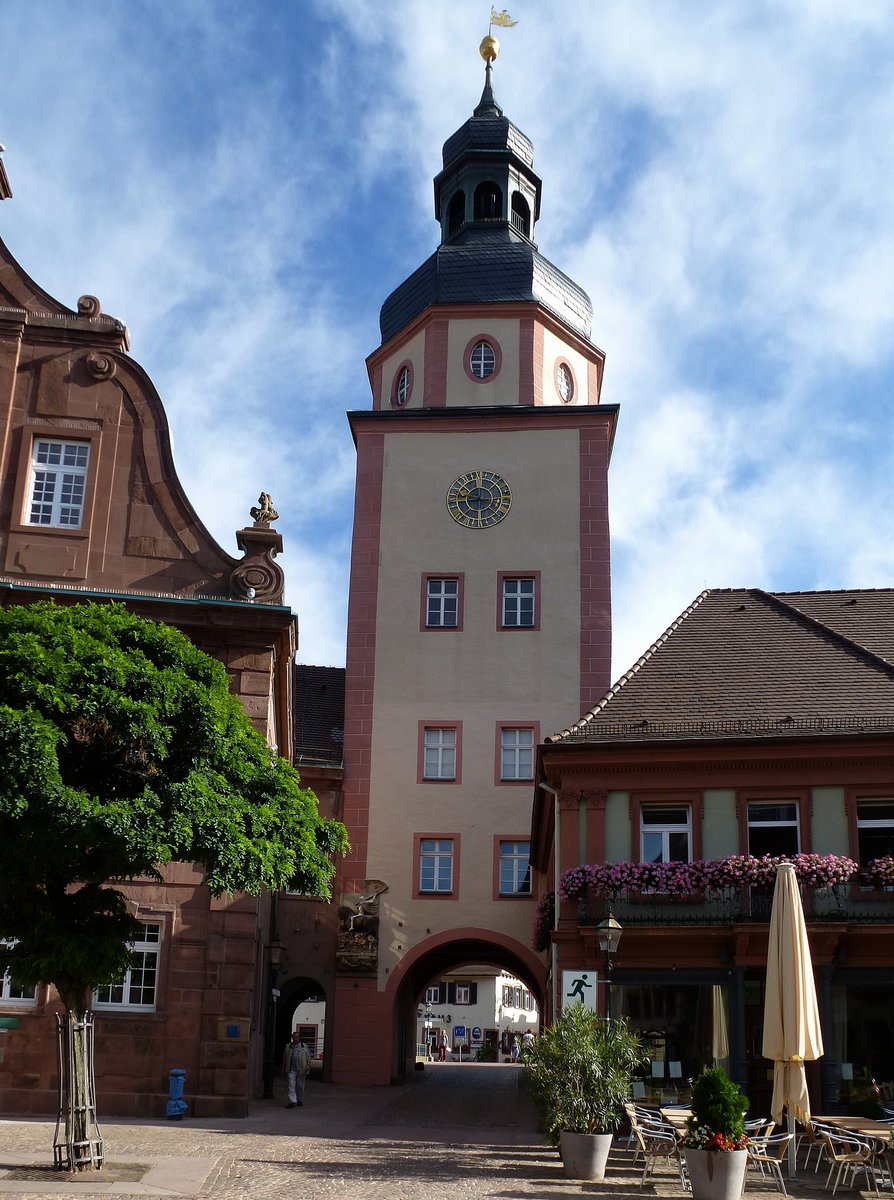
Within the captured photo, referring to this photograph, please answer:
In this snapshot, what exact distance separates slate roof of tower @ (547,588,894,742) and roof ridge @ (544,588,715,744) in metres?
0.02

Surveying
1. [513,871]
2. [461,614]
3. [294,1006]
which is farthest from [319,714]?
[294,1006]

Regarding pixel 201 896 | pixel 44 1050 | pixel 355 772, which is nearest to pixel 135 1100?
pixel 44 1050

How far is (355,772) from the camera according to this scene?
3416 cm

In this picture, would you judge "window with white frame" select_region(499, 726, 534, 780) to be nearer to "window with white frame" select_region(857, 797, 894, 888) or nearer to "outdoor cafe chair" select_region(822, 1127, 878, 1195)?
"window with white frame" select_region(857, 797, 894, 888)

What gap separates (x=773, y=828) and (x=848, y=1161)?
292 inches

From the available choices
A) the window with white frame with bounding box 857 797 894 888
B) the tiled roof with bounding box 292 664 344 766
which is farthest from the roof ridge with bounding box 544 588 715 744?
the tiled roof with bounding box 292 664 344 766

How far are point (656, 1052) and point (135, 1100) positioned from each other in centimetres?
804

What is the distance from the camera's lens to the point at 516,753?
3400 centimetres

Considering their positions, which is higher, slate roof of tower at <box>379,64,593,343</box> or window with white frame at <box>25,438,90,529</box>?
slate roof of tower at <box>379,64,593,343</box>

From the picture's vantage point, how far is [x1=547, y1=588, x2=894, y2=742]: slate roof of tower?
22797 millimetres

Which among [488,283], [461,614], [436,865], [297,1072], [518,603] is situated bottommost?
[297,1072]

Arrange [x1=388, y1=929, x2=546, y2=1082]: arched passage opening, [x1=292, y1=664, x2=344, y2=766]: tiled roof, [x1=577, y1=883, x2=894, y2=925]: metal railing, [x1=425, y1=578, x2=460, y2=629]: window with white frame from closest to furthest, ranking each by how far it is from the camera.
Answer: [x1=577, y1=883, x2=894, y2=925]: metal railing
[x1=388, y1=929, x2=546, y2=1082]: arched passage opening
[x1=425, y1=578, x2=460, y2=629]: window with white frame
[x1=292, y1=664, x2=344, y2=766]: tiled roof

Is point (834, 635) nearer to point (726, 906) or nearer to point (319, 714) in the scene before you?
point (726, 906)

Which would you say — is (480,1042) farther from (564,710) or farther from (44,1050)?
(44,1050)
